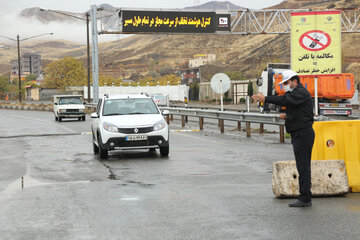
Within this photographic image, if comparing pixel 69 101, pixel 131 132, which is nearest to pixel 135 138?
pixel 131 132

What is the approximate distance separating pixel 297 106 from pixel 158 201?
2.31 m

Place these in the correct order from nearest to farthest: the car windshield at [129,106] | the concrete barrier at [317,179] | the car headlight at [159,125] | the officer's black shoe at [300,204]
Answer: the officer's black shoe at [300,204]
the concrete barrier at [317,179]
the car headlight at [159,125]
the car windshield at [129,106]

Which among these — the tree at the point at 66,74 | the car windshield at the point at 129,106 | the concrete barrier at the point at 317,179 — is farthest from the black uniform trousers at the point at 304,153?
the tree at the point at 66,74

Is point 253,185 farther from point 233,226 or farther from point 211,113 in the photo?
point 211,113

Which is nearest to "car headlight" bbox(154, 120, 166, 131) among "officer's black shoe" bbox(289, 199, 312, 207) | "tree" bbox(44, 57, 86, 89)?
"officer's black shoe" bbox(289, 199, 312, 207)

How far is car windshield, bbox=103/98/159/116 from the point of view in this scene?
637 inches

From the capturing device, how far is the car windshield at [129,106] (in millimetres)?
16172

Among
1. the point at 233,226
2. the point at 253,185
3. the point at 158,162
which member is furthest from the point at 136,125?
the point at 233,226

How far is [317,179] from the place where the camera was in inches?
351

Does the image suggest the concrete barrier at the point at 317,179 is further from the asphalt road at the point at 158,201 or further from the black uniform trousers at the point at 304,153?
the black uniform trousers at the point at 304,153

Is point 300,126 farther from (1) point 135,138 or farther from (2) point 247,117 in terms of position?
(2) point 247,117

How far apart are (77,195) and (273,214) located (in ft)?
10.4

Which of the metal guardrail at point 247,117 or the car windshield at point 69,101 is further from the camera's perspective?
the car windshield at point 69,101

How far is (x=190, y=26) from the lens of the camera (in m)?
50.0
